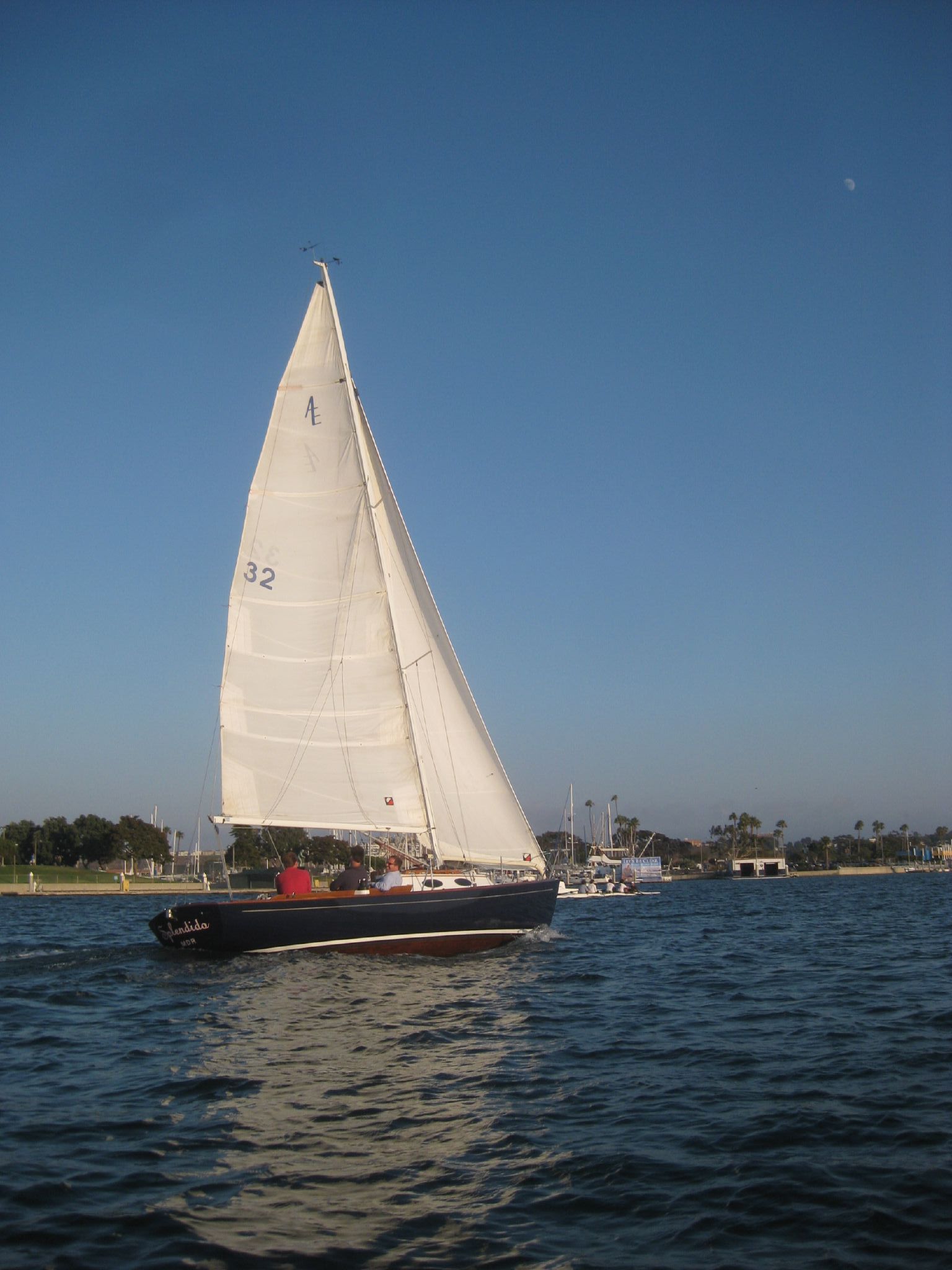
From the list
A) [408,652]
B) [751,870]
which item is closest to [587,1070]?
[408,652]

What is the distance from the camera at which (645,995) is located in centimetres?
1720

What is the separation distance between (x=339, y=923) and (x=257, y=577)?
8855 mm

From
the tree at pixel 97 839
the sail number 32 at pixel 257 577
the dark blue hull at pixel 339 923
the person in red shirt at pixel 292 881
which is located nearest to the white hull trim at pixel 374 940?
the dark blue hull at pixel 339 923

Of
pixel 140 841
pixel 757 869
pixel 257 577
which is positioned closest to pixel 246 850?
pixel 140 841

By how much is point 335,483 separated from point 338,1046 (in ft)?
51.3

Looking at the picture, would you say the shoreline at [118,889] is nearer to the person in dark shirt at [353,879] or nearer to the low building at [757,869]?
the person in dark shirt at [353,879]

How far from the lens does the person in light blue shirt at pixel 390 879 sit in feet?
71.4

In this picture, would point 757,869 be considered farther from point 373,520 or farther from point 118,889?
point 373,520

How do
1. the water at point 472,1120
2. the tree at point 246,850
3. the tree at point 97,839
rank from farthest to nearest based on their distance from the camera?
1. the tree at point 246,850
2. the tree at point 97,839
3. the water at point 472,1120

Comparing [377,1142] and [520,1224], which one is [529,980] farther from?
[520,1224]

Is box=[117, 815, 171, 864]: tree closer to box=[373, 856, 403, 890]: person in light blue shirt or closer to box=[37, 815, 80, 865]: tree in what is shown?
box=[37, 815, 80, 865]: tree

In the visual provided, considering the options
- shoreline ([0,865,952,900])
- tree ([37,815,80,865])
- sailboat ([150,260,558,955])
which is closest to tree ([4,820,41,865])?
tree ([37,815,80,865])

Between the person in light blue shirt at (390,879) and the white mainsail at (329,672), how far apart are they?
1738mm

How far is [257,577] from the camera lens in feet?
81.2
